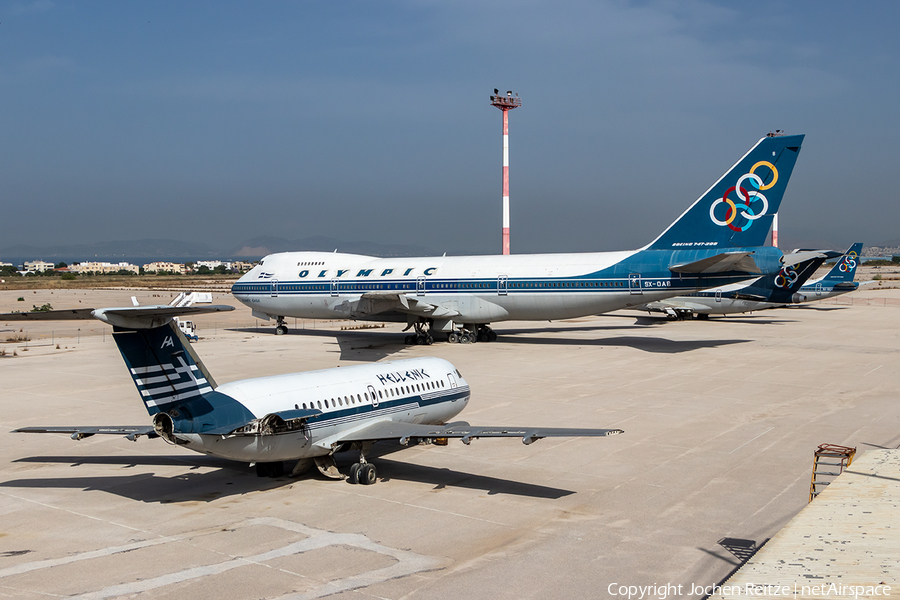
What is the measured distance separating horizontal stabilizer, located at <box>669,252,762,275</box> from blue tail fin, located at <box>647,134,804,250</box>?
1.74m

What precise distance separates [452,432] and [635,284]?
25702 millimetres

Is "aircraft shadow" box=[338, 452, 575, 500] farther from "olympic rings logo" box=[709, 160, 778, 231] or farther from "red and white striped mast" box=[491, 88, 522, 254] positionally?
"red and white striped mast" box=[491, 88, 522, 254]

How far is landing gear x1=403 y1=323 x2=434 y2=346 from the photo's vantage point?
4331 centimetres

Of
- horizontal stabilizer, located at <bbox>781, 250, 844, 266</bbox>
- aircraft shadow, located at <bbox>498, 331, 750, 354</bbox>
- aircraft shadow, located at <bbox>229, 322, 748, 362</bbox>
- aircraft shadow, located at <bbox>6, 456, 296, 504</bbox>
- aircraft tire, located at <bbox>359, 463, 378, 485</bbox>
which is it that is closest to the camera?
aircraft shadow, located at <bbox>6, 456, 296, 504</bbox>

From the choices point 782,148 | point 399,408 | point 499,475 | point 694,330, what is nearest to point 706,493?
point 499,475

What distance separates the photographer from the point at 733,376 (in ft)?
100

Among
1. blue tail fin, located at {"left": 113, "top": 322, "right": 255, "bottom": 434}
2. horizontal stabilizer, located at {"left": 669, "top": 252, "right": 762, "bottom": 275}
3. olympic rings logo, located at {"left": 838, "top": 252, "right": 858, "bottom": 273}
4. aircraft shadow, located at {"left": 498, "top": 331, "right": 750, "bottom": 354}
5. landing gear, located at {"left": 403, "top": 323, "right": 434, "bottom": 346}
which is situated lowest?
aircraft shadow, located at {"left": 498, "top": 331, "right": 750, "bottom": 354}

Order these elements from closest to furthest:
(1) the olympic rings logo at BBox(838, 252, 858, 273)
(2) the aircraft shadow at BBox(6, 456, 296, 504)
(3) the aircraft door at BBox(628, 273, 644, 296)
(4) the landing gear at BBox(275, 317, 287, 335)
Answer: (2) the aircraft shadow at BBox(6, 456, 296, 504) < (3) the aircraft door at BBox(628, 273, 644, 296) < (4) the landing gear at BBox(275, 317, 287, 335) < (1) the olympic rings logo at BBox(838, 252, 858, 273)

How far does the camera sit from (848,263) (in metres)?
61.8

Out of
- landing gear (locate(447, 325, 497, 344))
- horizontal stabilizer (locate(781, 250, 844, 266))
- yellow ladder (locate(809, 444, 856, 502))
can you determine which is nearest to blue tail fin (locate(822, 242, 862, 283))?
horizontal stabilizer (locate(781, 250, 844, 266))

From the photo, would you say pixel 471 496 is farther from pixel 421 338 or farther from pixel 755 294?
pixel 755 294

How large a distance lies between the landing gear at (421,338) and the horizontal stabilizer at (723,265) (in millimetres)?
14654

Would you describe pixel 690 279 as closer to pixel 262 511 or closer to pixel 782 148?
pixel 782 148

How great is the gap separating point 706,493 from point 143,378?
11354mm
